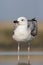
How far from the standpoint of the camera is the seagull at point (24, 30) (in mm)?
8523

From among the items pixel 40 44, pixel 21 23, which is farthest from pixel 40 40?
pixel 21 23

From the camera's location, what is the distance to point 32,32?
8680mm

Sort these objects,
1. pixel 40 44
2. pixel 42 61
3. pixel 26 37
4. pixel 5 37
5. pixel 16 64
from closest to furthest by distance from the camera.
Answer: pixel 16 64 → pixel 42 61 → pixel 26 37 → pixel 40 44 → pixel 5 37

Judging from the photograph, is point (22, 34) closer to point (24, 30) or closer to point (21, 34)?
point (21, 34)

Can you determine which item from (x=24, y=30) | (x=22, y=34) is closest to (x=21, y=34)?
(x=22, y=34)

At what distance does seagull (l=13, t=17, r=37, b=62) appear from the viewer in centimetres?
852

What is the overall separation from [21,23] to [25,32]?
12.0 inches

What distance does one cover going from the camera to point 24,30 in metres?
8.62

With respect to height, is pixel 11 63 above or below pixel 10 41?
above

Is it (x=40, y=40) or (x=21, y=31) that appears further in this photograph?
(x=40, y=40)

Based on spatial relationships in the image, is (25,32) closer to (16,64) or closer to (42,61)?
(42,61)

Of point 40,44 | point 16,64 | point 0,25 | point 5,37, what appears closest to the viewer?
point 16,64

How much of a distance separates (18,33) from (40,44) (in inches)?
176

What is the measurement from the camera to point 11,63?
7.07 m
